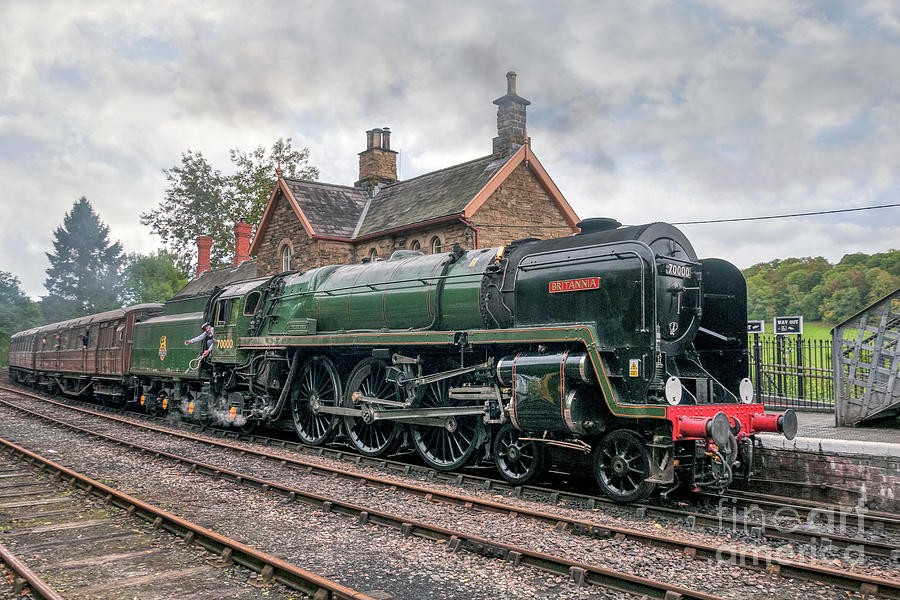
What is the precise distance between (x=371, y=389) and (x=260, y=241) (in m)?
17.5

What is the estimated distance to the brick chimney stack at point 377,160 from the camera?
90.5 ft

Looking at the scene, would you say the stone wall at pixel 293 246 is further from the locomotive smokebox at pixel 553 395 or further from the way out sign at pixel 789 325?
the locomotive smokebox at pixel 553 395

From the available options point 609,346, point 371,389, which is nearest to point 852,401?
point 609,346

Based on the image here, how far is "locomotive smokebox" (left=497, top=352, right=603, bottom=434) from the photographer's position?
792 cm

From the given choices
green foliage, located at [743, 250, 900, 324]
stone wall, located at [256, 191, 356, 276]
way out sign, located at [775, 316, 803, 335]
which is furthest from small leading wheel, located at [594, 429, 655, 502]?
stone wall, located at [256, 191, 356, 276]

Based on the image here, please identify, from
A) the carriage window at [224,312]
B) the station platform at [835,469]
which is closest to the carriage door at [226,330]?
the carriage window at [224,312]

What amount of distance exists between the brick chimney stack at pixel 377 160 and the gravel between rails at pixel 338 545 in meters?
19.0

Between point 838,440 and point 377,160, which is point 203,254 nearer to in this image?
point 377,160

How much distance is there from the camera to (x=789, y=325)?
12469 mm

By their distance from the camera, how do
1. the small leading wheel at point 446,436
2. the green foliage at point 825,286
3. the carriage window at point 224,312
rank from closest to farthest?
1. the small leading wheel at point 446,436
2. the carriage window at point 224,312
3. the green foliage at point 825,286

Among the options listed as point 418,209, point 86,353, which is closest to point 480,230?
point 418,209

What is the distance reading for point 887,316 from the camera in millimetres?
10961

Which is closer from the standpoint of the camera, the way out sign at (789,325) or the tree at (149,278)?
the way out sign at (789,325)

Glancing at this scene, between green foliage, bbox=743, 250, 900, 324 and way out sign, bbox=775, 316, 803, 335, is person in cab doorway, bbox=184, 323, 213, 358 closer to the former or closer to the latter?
way out sign, bbox=775, 316, 803, 335
